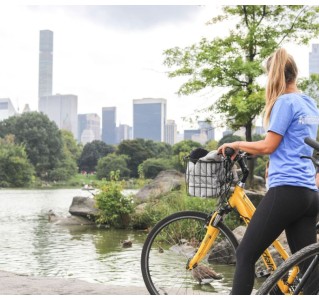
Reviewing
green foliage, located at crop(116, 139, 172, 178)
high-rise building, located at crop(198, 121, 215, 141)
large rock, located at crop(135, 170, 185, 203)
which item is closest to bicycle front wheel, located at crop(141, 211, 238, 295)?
large rock, located at crop(135, 170, 185, 203)

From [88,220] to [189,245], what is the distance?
10.7 m

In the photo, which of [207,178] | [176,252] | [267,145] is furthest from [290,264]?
[176,252]

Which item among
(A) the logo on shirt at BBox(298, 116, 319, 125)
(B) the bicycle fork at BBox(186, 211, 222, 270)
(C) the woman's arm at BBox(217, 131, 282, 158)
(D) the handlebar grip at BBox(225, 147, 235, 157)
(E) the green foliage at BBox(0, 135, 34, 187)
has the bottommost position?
(E) the green foliage at BBox(0, 135, 34, 187)

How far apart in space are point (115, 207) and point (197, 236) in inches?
376

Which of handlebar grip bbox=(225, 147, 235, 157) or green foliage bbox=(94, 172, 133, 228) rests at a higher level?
handlebar grip bbox=(225, 147, 235, 157)

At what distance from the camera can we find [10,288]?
479 cm

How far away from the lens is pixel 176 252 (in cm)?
438

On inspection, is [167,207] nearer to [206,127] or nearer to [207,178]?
[207,178]

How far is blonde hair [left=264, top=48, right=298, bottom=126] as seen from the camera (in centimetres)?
334

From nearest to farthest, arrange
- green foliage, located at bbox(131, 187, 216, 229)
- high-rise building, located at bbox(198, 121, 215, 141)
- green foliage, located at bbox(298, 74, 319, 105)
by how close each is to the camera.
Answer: green foliage, located at bbox(131, 187, 216, 229) < green foliage, located at bbox(298, 74, 319, 105) < high-rise building, located at bbox(198, 121, 215, 141)

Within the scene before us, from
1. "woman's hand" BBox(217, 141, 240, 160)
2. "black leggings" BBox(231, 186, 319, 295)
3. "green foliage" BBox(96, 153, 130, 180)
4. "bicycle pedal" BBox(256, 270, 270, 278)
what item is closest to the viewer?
"black leggings" BBox(231, 186, 319, 295)

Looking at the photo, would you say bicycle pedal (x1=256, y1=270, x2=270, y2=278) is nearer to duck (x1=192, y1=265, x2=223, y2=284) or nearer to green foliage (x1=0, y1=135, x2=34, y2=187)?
duck (x1=192, y1=265, x2=223, y2=284)

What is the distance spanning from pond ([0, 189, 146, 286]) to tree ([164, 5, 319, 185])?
23.1 feet

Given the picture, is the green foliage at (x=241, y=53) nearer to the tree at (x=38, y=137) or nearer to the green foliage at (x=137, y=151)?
the green foliage at (x=137, y=151)
